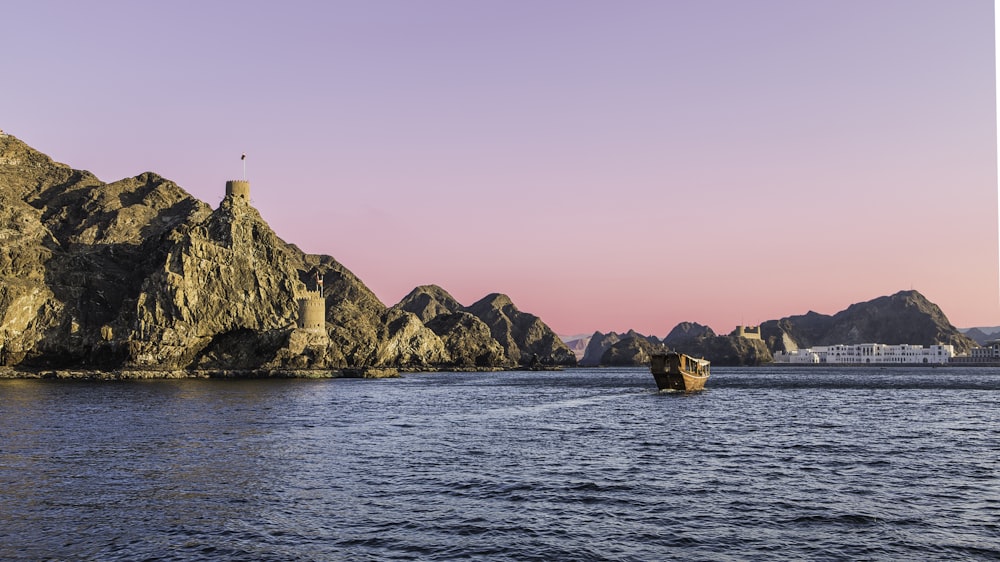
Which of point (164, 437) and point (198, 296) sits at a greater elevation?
point (198, 296)

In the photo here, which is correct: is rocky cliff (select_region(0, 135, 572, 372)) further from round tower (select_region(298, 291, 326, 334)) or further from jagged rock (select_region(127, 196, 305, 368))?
round tower (select_region(298, 291, 326, 334))

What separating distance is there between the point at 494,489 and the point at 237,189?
183310mm

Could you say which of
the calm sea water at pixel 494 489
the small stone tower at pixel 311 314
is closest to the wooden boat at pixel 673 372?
the calm sea water at pixel 494 489

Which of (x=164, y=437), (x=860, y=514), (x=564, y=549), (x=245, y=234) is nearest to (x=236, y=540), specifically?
(x=564, y=549)

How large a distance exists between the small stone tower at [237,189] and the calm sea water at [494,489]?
142 meters

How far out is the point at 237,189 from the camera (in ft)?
644

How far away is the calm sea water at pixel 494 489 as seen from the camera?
22.3 metres

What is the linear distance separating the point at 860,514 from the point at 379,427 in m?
39.3

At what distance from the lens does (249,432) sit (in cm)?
5319

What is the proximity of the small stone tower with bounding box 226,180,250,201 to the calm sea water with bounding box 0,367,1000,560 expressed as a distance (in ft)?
465

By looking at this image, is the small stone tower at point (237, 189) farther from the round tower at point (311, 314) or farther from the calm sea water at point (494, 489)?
the calm sea water at point (494, 489)

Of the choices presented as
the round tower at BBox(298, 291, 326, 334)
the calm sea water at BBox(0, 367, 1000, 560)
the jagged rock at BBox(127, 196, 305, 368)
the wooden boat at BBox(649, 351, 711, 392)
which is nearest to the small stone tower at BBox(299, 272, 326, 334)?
the round tower at BBox(298, 291, 326, 334)

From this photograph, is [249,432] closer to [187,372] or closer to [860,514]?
[860,514]

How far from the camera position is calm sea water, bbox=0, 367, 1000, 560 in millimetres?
22312
